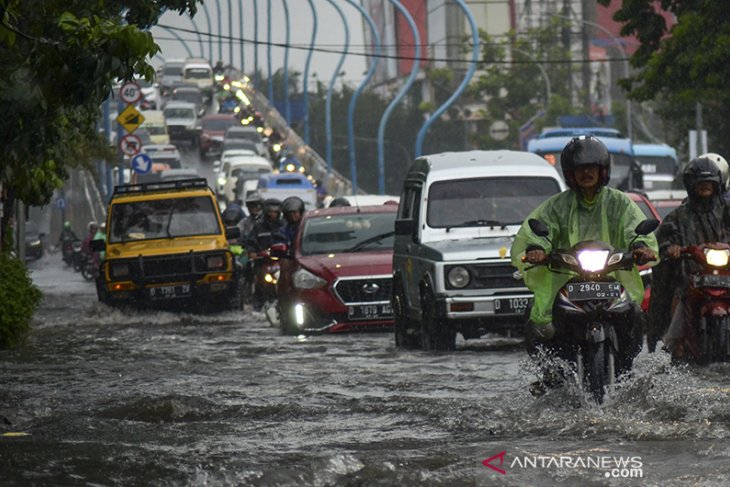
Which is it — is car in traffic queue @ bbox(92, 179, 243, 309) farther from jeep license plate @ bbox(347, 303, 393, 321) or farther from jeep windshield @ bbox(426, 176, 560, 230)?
jeep windshield @ bbox(426, 176, 560, 230)

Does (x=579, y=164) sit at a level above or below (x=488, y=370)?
above

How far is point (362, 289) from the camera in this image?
19.9 meters

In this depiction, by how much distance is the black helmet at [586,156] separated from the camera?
10.2m

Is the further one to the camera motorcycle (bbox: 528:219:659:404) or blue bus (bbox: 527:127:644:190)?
blue bus (bbox: 527:127:644:190)

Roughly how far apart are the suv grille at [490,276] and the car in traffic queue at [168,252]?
31.5 ft

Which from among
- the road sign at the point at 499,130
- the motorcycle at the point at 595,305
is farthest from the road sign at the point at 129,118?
the road sign at the point at 499,130

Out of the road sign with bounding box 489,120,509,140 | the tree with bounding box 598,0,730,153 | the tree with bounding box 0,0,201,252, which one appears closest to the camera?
the tree with bounding box 0,0,201,252

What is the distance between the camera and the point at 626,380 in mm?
10133

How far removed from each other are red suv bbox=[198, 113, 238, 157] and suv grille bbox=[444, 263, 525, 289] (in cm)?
8491

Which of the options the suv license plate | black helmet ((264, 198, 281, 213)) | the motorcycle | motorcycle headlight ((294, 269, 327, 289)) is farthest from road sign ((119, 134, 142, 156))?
the motorcycle

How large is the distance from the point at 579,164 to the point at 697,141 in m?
35.2

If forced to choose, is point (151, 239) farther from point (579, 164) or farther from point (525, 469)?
point (525, 469)

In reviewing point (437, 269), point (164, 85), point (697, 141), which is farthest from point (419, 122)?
point (437, 269)

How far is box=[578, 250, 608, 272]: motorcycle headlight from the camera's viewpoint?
32.5 ft
